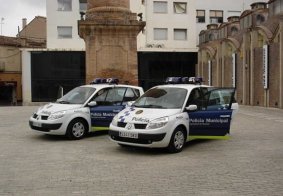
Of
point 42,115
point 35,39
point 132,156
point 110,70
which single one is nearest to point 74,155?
point 132,156

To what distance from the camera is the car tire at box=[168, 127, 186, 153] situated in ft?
32.5

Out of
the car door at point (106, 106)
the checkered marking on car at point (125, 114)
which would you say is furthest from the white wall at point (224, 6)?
the checkered marking on car at point (125, 114)

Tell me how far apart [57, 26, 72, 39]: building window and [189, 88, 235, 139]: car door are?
3566 cm

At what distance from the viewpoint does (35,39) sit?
194ft

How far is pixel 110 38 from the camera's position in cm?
1673

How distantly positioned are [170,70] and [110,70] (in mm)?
27245

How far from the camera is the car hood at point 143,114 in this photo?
32.1 feet

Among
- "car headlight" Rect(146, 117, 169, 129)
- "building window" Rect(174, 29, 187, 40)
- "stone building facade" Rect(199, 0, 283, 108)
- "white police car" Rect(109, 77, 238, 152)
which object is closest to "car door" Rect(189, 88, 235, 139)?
"white police car" Rect(109, 77, 238, 152)

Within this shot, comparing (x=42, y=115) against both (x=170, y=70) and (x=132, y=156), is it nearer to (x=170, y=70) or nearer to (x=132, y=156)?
(x=132, y=156)

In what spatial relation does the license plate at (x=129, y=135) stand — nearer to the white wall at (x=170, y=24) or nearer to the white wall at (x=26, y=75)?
the white wall at (x=26, y=75)

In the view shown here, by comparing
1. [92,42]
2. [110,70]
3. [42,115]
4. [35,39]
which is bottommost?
[42,115]

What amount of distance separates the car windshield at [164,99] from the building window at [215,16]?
4201cm

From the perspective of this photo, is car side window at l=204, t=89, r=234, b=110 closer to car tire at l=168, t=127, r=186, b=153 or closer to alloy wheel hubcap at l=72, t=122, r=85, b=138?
car tire at l=168, t=127, r=186, b=153

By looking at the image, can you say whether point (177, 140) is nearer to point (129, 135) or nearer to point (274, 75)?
point (129, 135)
